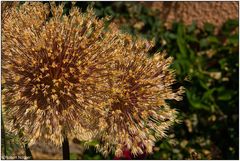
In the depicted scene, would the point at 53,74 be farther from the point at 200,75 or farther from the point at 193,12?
the point at 193,12

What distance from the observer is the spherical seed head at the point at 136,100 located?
40.9 inches

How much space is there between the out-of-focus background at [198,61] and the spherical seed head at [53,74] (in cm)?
123

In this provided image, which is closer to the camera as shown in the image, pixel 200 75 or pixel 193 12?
pixel 200 75

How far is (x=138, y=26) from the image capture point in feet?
8.41

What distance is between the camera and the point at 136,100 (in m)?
1.06

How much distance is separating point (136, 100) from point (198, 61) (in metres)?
1.54

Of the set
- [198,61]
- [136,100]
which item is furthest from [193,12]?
A: [136,100]

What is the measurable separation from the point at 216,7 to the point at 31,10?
1745 millimetres

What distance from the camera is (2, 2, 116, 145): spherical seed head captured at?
1.01 m

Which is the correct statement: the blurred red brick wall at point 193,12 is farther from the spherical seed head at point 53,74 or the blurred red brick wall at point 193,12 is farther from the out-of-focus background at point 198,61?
the spherical seed head at point 53,74

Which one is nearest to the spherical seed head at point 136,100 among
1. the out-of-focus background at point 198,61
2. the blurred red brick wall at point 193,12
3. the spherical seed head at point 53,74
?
the spherical seed head at point 53,74

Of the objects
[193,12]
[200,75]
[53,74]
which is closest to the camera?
[53,74]

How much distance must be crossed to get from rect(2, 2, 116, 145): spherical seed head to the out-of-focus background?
123 centimetres

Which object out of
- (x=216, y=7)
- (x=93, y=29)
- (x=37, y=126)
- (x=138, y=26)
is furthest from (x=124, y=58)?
(x=216, y=7)
